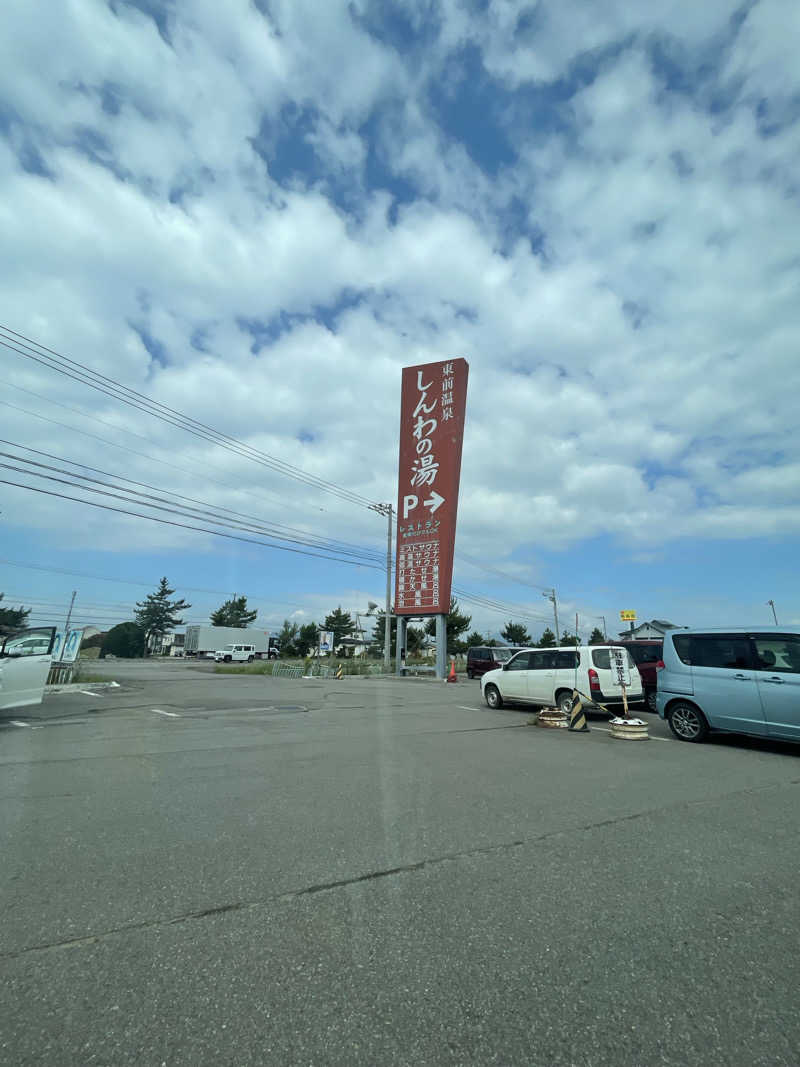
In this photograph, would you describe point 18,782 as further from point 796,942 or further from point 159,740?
point 796,942

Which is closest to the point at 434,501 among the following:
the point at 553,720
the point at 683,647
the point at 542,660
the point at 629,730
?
the point at 542,660

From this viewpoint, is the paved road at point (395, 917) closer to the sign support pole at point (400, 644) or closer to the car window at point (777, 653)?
the car window at point (777, 653)

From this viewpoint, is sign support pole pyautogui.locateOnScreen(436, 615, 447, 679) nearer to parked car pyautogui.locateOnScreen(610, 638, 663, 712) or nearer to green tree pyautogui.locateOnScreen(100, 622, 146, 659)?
parked car pyautogui.locateOnScreen(610, 638, 663, 712)

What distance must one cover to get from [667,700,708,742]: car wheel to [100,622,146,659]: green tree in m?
84.5

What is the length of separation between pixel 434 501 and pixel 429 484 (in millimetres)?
950

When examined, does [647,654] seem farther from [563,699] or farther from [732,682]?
[732,682]

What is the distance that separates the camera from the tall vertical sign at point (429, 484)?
2798 centimetres

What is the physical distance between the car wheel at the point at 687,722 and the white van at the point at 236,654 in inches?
2415

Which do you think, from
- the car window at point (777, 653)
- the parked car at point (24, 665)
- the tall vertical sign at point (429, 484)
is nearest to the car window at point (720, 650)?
the car window at point (777, 653)

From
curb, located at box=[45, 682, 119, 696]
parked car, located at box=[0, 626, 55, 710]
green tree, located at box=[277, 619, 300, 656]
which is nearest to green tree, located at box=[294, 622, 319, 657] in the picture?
green tree, located at box=[277, 619, 300, 656]

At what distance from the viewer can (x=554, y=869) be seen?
12.0ft

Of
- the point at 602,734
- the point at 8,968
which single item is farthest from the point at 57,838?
the point at 602,734

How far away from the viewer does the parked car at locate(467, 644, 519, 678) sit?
95.6ft

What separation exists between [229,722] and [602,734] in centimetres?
713
